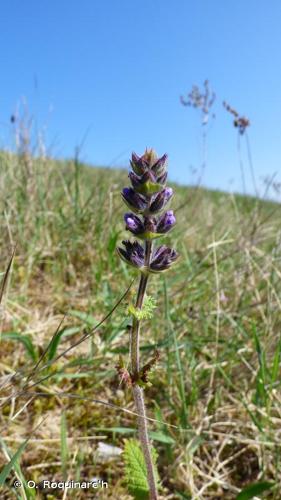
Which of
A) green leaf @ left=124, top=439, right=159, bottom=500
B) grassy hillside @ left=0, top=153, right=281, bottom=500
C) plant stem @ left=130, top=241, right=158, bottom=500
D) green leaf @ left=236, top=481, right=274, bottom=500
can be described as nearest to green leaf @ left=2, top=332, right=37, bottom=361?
grassy hillside @ left=0, top=153, right=281, bottom=500

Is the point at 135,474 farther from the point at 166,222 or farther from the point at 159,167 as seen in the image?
the point at 159,167

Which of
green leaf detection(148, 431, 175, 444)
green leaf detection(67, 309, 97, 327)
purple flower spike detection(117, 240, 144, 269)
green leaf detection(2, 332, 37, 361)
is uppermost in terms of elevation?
purple flower spike detection(117, 240, 144, 269)

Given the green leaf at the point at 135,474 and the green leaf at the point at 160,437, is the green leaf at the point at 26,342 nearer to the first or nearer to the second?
the green leaf at the point at 160,437

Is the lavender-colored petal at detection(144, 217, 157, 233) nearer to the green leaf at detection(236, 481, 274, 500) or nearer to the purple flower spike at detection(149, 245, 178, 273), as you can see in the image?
the purple flower spike at detection(149, 245, 178, 273)

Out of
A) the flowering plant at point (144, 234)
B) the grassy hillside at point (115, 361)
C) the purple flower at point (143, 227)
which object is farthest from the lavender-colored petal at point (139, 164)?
the grassy hillside at point (115, 361)

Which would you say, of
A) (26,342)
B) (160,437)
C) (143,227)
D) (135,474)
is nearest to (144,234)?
(143,227)

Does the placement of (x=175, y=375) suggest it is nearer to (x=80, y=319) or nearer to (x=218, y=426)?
(x=218, y=426)
